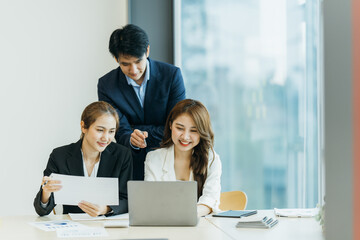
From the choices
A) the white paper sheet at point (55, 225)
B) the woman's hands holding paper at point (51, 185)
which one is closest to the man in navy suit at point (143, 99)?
the woman's hands holding paper at point (51, 185)

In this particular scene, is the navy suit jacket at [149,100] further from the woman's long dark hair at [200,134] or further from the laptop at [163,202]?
the laptop at [163,202]

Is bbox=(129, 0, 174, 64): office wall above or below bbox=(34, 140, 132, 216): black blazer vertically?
above

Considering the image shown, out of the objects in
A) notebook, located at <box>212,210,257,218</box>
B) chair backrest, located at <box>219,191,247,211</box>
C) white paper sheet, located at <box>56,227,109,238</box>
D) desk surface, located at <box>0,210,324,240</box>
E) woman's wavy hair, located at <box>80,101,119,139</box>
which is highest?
woman's wavy hair, located at <box>80,101,119,139</box>

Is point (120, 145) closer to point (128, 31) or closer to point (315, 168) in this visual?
point (128, 31)

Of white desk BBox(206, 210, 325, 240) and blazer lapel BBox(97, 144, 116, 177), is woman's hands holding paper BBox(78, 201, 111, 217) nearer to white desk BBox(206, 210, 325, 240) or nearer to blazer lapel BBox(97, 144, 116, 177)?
blazer lapel BBox(97, 144, 116, 177)

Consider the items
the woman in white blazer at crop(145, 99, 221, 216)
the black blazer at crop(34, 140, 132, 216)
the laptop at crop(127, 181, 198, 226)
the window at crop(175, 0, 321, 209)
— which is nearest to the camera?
the laptop at crop(127, 181, 198, 226)

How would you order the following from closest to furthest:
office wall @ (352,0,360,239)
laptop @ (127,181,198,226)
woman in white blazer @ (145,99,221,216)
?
1. office wall @ (352,0,360,239)
2. laptop @ (127,181,198,226)
3. woman in white blazer @ (145,99,221,216)

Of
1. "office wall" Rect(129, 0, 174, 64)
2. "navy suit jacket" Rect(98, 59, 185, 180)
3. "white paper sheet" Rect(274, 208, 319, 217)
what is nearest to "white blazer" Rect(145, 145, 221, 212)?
"navy suit jacket" Rect(98, 59, 185, 180)

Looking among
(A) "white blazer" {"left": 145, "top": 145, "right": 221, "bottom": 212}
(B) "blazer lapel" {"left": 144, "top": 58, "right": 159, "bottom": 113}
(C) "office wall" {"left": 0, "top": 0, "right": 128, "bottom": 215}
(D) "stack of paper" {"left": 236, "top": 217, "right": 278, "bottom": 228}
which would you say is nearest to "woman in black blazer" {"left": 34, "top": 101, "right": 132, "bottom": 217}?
(A) "white blazer" {"left": 145, "top": 145, "right": 221, "bottom": 212}

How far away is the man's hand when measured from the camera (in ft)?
9.25

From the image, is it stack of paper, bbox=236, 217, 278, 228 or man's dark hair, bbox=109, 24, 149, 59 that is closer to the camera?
Answer: stack of paper, bbox=236, 217, 278, 228

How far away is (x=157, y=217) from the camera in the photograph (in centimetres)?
220

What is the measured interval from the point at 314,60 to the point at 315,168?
84 cm

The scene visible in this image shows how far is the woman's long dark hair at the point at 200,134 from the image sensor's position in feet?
9.45
